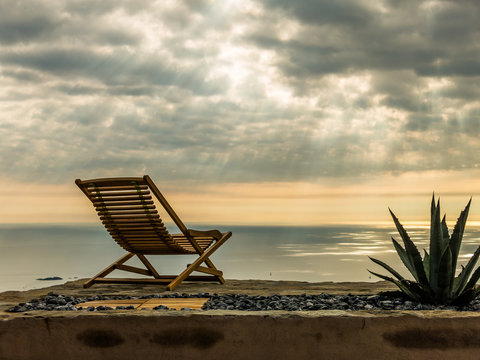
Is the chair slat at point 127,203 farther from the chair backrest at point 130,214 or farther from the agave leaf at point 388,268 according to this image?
the agave leaf at point 388,268

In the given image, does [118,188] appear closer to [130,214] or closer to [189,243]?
[130,214]

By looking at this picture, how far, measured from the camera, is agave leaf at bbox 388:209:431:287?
4488 mm

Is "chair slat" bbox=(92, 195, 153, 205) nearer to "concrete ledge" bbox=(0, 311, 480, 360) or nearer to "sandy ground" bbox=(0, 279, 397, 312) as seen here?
"sandy ground" bbox=(0, 279, 397, 312)

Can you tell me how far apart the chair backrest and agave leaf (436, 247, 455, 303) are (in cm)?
340

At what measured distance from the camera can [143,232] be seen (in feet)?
23.2

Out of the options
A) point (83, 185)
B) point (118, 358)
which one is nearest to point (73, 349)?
point (118, 358)

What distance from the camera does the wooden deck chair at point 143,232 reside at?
673 cm

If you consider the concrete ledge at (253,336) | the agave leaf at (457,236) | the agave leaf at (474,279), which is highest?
the agave leaf at (457,236)

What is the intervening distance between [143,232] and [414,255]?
3.61 meters

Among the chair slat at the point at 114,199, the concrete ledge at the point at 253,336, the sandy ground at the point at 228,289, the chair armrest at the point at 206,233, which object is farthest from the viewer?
the chair armrest at the point at 206,233

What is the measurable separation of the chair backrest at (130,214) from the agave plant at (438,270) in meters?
3.15

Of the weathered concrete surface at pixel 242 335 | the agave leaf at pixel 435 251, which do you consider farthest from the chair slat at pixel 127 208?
the agave leaf at pixel 435 251

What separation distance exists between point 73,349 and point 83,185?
3590 millimetres

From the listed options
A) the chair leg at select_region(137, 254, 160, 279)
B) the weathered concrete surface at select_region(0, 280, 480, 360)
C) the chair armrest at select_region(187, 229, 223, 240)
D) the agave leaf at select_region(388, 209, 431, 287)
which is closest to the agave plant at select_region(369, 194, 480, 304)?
the agave leaf at select_region(388, 209, 431, 287)
